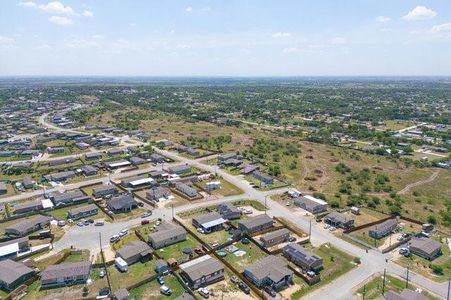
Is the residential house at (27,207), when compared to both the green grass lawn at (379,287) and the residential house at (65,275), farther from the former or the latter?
the green grass lawn at (379,287)

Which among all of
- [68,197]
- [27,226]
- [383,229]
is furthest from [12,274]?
[383,229]

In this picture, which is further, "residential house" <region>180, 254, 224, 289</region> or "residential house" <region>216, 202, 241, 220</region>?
"residential house" <region>216, 202, 241, 220</region>

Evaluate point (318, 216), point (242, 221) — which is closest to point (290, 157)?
point (318, 216)

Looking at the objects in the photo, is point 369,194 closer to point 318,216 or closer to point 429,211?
point 429,211

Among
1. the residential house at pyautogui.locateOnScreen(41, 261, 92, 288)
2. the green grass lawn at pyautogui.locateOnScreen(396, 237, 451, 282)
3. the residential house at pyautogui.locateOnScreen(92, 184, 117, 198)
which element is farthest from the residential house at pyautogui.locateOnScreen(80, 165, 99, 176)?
the green grass lawn at pyautogui.locateOnScreen(396, 237, 451, 282)

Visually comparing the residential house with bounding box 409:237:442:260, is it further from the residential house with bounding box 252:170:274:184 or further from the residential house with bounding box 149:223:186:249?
the residential house with bounding box 149:223:186:249

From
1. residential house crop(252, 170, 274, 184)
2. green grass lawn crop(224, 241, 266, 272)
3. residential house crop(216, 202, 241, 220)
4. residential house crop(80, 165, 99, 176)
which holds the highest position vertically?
residential house crop(80, 165, 99, 176)

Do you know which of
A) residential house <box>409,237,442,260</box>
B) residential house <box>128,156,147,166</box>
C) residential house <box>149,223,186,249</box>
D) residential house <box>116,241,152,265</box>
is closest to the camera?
residential house <box>116,241,152,265</box>

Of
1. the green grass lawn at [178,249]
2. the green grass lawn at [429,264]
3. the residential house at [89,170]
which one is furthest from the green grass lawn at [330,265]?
the residential house at [89,170]
